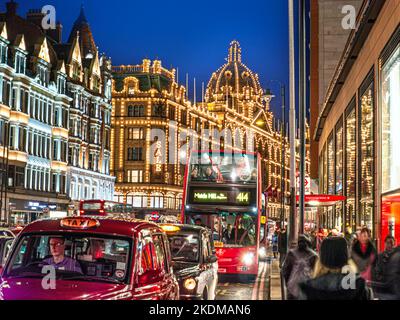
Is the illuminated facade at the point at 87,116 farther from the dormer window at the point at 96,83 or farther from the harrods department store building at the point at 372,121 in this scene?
the harrods department store building at the point at 372,121

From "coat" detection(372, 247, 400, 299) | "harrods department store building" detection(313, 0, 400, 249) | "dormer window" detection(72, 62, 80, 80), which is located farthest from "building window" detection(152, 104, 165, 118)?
"coat" detection(372, 247, 400, 299)

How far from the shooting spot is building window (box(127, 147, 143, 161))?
110 metres

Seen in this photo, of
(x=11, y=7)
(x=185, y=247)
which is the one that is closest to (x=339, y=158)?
(x=185, y=247)

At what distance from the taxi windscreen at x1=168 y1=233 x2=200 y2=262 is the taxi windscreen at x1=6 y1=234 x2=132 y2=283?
658 centimetres

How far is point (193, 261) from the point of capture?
599 inches

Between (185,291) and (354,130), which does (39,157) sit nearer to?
(354,130)

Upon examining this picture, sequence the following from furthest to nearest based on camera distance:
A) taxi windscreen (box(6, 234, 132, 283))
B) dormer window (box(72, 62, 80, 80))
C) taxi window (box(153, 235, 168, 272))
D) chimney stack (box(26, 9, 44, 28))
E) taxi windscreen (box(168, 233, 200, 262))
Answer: dormer window (box(72, 62, 80, 80)) < chimney stack (box(26, 9, 44, 28)) < taxi windscreen (box(168, 233, 200, 262)) < taxi window (box(153, 235, 168, 272)) < taxi windscreen (box(6, 234, 132, 283))

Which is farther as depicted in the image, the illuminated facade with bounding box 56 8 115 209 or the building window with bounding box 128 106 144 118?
the building window with bounding box 128 106 144 118

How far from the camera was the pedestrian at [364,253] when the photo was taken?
1261cm

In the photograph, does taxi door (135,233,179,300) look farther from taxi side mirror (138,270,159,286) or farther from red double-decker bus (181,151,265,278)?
red double-decker bus (181,151,265,278)

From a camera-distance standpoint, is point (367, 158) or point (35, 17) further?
point (35, 17)

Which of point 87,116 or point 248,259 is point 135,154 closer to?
point 87,116

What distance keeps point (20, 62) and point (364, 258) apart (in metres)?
55.3
